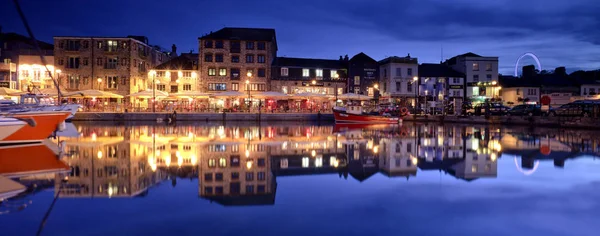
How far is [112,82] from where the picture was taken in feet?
193

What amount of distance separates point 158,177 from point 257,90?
1991 inches

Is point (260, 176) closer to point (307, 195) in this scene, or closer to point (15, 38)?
point (307, 195)

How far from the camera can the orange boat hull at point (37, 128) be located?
19.9 meters

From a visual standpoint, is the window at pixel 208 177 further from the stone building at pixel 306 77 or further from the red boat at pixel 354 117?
the stone building at pixel 306 77

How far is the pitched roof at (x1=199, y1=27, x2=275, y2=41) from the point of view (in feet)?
202

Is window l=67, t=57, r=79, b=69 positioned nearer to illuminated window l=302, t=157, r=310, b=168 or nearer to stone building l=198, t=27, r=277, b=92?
stone building l=198, t=27, r=277, b=92

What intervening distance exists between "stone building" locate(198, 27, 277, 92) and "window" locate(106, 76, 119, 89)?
10916mm

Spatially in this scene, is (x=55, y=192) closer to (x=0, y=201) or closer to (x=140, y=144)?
(x=0, y=201)

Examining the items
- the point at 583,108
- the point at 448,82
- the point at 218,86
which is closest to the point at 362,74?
the point at 448,82

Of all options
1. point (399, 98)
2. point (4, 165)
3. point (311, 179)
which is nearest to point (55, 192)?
point (4, 165)

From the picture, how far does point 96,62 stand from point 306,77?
27873mm

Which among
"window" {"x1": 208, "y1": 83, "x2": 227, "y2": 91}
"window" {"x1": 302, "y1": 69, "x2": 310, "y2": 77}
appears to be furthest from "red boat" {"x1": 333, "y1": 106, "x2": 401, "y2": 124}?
"window" {"x1": 208, "y1": 83, "x2": 227, "y2": 91}

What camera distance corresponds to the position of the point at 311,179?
12281 millimetres

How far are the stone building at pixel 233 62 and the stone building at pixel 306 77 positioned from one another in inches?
65.7
